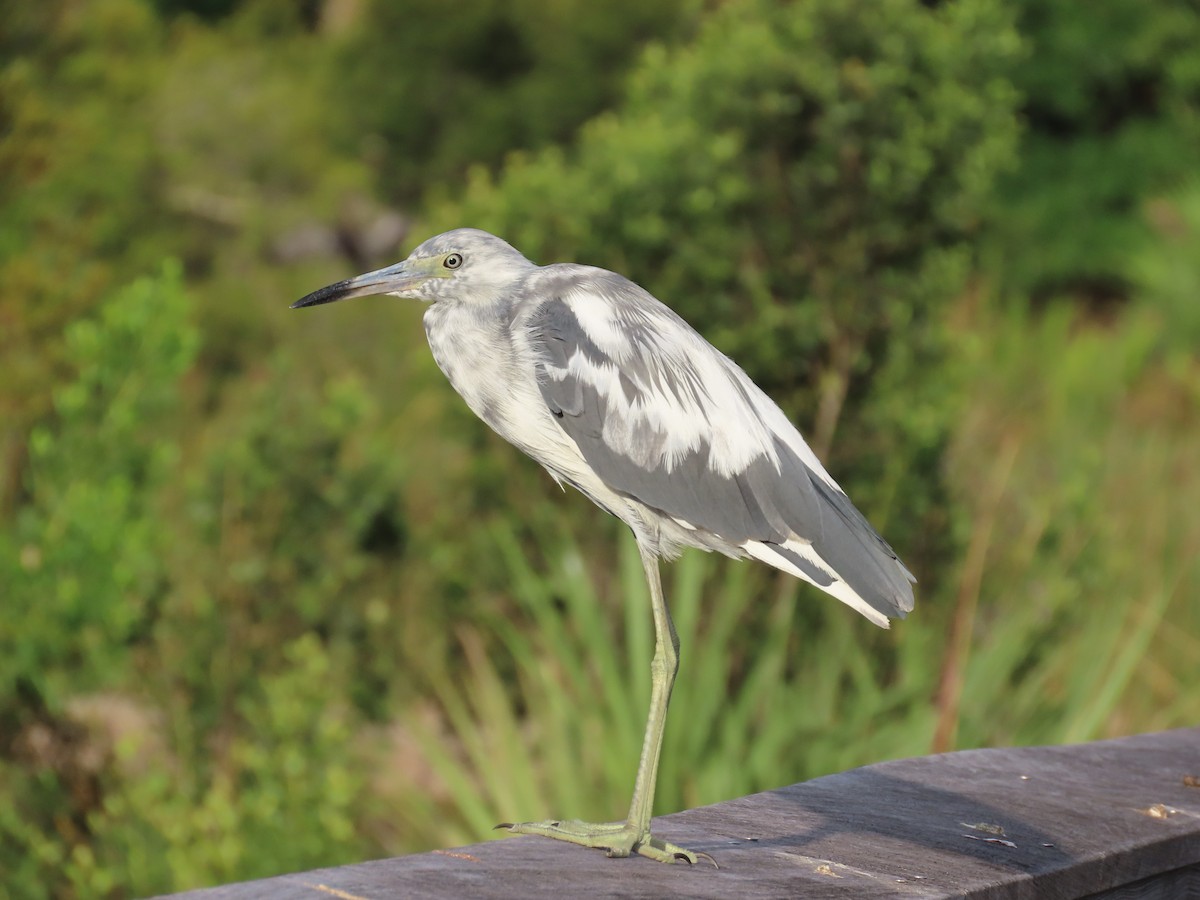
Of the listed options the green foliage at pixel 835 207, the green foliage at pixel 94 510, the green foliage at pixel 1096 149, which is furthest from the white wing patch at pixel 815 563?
the green foliage at pixel 1096 149

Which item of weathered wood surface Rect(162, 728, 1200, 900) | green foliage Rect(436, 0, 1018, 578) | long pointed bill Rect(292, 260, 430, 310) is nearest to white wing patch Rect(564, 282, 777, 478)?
long pointed bill Rect(292, 260, 430, 310)

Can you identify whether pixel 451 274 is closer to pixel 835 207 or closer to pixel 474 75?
pixel 835 207

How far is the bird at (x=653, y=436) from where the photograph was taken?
285 centimetres

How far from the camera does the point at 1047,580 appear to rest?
5895 millimetres

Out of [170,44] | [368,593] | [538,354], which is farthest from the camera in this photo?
[170,44]

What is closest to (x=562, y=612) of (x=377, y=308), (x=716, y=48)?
(x=716, y=48)

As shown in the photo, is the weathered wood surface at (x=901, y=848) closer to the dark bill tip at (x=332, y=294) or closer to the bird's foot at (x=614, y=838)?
the bird's foot at (x=614, y=838)

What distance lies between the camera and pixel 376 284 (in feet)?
9.98

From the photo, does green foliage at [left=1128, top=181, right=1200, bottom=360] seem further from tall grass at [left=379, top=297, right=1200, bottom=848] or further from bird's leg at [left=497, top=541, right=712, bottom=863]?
bird's leg at [left=497, top=541, right=712, bottom=863]

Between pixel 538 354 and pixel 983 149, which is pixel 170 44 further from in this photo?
pixel 538 354

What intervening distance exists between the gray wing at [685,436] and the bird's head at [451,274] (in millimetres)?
140

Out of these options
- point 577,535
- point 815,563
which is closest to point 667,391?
point 815,563

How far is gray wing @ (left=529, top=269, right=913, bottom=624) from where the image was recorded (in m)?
2.85

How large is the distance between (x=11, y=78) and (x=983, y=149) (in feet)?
13.0
